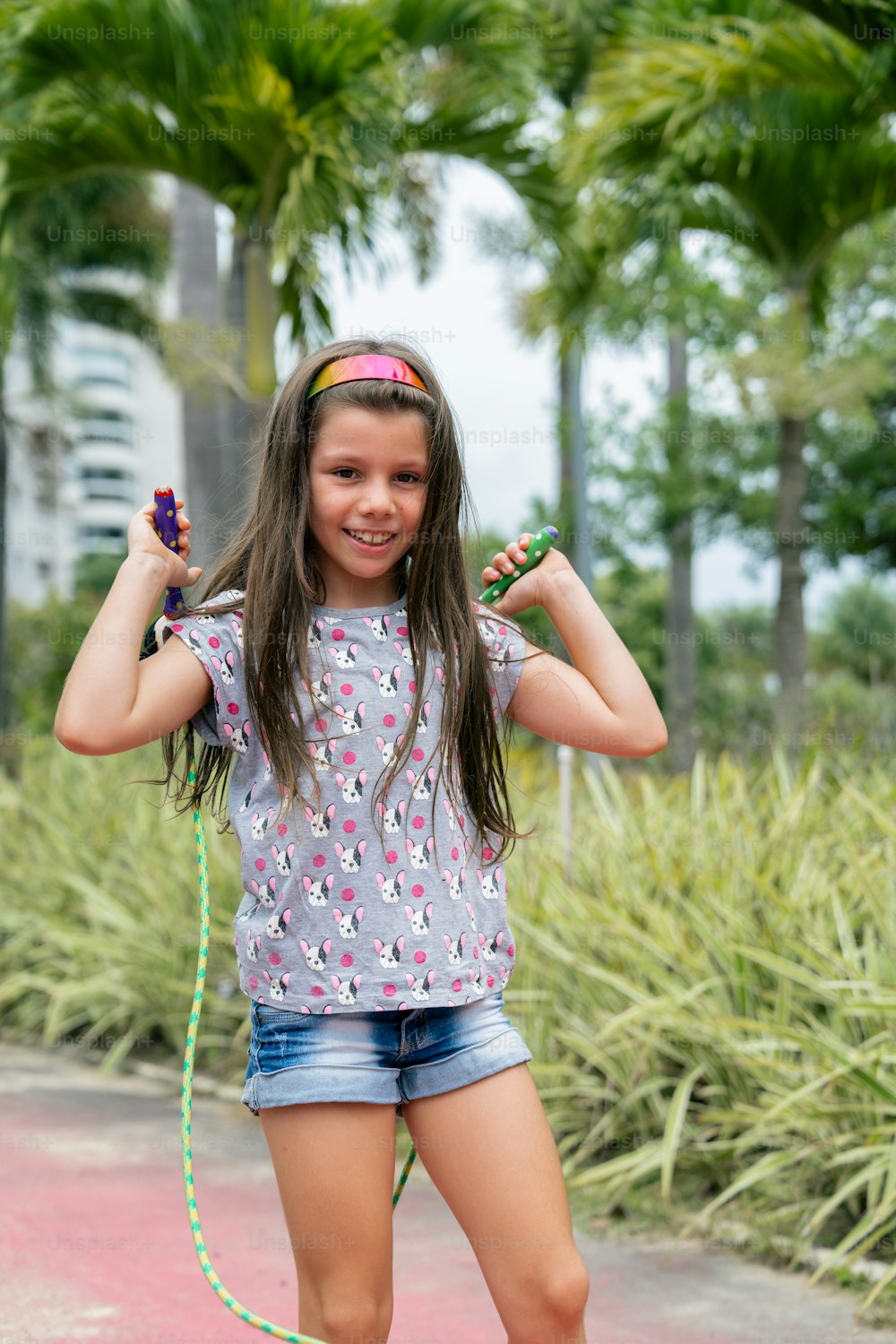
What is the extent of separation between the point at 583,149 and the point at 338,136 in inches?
59.9

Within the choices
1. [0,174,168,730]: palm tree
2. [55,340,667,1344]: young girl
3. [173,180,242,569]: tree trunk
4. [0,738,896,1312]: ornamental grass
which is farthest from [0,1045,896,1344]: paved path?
[0,174,168,730]: palm tree

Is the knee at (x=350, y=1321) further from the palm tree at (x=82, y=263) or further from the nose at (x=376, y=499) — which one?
the palm tree at (x=82, y=263)

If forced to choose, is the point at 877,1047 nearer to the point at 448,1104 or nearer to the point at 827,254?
the point at 448,1104

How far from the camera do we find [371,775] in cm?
204

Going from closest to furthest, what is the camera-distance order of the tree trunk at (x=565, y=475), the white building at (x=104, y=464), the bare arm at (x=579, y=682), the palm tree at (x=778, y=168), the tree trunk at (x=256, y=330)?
1. the bare arm at (x=579, y=682)
2. the palm tree at (x=778, y=168)
3. the tree trunk at (x=256, y=330)
4. the tree trunk at (x=565, y=475)
5. the white building at (x=104, y=464)

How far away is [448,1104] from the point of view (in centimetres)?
198

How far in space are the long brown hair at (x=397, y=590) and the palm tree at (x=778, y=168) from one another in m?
5.05

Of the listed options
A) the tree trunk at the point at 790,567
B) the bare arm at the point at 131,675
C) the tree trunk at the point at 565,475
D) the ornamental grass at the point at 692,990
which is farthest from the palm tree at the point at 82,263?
the bare arm at the point at 131,675

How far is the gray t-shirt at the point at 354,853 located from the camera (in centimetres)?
198

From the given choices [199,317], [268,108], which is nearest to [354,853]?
[268,108]

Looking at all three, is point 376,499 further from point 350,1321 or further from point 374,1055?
point 350,1321

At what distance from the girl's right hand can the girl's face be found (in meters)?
0.19

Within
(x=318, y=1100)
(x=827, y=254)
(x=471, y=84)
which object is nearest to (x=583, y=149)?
(x=471, y=84)

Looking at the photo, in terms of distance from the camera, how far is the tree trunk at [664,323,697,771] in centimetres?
1595
